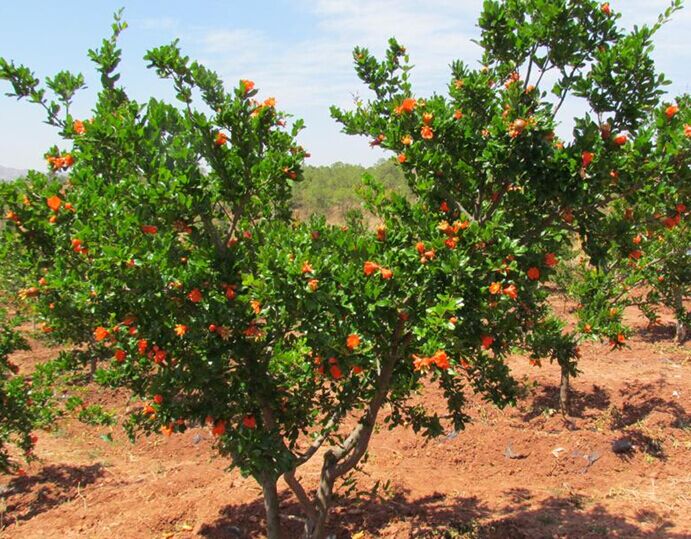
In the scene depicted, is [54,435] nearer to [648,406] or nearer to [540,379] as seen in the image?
[540,379]

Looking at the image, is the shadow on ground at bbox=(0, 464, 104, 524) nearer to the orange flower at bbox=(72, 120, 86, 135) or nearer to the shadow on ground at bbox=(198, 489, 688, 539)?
the shadow on ground at bbox=(198, 489, 688, 539)

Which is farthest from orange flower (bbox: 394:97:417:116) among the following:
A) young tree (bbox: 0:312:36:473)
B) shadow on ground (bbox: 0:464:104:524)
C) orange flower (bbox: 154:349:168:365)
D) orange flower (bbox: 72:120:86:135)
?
shadow on ground (bbox: 0:464:104:524)

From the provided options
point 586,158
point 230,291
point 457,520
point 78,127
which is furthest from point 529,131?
point 457,520

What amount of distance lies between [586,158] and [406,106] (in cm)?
121

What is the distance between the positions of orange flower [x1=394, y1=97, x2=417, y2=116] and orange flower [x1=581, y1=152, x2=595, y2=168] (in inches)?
45.3

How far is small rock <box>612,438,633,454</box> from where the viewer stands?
709 centimetres

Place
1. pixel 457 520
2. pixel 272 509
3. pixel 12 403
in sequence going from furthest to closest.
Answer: pixel 12 403, pixel 457 520, pixel 272 509

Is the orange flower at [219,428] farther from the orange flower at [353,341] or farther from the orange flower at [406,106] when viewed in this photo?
the orange flower at [406,106]

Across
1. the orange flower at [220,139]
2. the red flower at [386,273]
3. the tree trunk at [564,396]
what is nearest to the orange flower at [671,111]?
the red flower at [386,273]

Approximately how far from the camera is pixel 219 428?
3627 mm

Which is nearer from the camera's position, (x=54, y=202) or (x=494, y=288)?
(x=494, y=288)

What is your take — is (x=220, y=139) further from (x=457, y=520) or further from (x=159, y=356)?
(x=457, y=520)

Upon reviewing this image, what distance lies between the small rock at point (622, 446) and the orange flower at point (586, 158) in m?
5.25

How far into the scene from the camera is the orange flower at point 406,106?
368 centimetres
